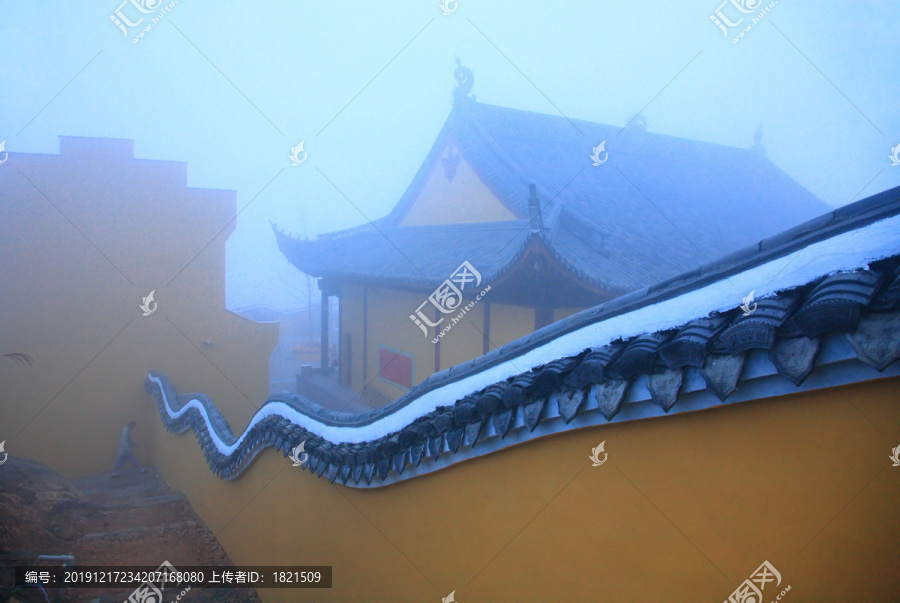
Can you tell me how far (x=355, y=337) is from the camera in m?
10.6

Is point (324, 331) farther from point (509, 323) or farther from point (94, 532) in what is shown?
point (94, 532)

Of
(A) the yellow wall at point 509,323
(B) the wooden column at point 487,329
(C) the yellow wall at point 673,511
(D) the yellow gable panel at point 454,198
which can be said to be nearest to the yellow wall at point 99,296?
(D) the yellow gable panel at point 454,198

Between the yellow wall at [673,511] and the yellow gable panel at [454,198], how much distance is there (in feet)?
19.1

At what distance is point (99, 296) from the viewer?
8.22 metres

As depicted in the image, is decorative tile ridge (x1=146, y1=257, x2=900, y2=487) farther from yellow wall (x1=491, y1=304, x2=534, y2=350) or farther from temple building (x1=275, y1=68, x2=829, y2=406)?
yellow wall (x1=491, y1=304, x2=534, y2=350)

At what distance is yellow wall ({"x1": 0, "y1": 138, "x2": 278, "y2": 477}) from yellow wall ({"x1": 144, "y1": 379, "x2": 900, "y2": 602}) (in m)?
7.11

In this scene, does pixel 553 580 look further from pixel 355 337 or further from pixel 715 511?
pixel 355 337

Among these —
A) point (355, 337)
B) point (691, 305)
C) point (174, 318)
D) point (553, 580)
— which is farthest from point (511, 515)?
point (355, 337)

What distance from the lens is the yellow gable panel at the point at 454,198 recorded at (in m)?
8.20

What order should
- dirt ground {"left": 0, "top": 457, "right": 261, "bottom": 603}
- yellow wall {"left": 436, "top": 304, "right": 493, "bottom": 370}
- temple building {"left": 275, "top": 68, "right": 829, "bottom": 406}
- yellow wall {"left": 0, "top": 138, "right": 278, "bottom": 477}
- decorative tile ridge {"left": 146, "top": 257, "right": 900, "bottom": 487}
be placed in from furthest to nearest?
yellow wall {"left": 0, "top": 138, "right": 278, "bottom": 477} → yellow wall {"left": 436, "top": 304, "right": 493, "bottom": 370} → temple building {"left": 275, "top": 68, "right": 829, "bottom": 406} → dirt ground {"left": 0, "top": 457, "right": 261, "bottom": 603} → decorative tile ridge {"left": 146, "top": 257, "right": 900, "bottom": 487}

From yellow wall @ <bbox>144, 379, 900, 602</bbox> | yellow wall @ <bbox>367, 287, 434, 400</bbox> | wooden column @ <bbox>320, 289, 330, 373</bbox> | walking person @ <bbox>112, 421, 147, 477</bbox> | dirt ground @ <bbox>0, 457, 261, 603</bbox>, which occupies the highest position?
wooden column @ <bbox>320, 289, 330, 373</bbox>

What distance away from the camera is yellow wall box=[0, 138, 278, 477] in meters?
7.79

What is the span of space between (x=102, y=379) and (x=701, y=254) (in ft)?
30.4

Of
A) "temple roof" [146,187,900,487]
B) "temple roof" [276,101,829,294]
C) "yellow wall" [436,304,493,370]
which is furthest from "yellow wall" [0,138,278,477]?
"temple roof" [146,187,900,487]
